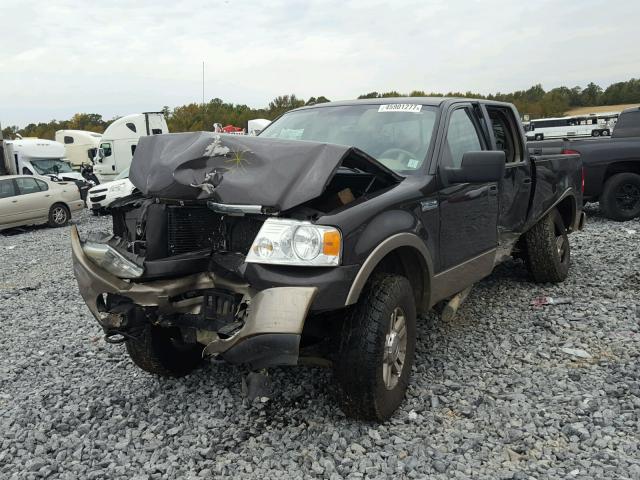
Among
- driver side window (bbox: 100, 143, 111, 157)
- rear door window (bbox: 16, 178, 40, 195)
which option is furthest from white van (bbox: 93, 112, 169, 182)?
rear door window (bbox: 16, 178, 40, 195)

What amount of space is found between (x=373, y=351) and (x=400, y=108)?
2068 millimetres

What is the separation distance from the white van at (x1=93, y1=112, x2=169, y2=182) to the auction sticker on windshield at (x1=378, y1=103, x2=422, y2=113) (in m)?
18.5

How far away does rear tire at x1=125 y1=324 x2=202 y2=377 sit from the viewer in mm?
3686

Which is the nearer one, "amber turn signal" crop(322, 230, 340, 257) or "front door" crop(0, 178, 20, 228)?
"amber turn signal" crop(322, 230, 340, 257)

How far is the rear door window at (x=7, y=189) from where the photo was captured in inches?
559

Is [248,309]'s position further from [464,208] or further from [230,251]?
[464,208]

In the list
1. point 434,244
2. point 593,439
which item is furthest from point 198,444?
point 593,439

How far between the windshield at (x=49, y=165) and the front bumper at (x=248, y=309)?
19.8m

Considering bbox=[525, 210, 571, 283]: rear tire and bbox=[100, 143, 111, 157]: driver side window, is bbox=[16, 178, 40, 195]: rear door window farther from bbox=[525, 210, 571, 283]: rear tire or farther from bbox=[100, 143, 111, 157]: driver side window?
bbox=[525, 210, 571, 283]: rear tire

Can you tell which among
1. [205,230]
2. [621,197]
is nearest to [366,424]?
[205,230]

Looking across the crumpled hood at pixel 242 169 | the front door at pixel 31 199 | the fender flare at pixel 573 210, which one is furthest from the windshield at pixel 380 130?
the front door at pixel 31 199

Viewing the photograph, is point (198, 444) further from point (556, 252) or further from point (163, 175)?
point (556, 252)

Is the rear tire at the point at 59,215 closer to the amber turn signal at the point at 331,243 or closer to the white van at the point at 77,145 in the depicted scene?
the amber turn signal at the point at 331,243

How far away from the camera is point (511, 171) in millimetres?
4961
